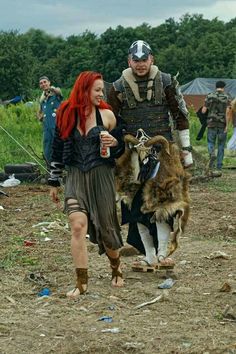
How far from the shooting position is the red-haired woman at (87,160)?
655 cm

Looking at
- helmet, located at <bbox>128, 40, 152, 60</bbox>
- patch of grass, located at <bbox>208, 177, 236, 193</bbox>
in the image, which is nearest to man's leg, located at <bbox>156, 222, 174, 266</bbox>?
helmet, located at <bbox>128, 40, 152, 60</bbox>

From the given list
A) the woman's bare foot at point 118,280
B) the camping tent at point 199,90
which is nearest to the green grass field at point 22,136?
the woman's bare foot at point 118,280

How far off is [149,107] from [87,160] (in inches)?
35.3

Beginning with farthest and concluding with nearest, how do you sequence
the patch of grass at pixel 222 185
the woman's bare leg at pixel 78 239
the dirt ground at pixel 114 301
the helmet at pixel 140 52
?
the patch of grass at pixel 222 185 → the helmet at pixel 140 52 → the woman's bare leg at pixel 78 239 → the dirt ground at pixel 114 301

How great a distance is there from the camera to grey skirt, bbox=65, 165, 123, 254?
→ 661 cm

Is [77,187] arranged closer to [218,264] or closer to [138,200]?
[138,200]

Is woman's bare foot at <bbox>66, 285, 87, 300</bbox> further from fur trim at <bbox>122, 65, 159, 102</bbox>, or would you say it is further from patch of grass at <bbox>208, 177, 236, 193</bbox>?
patch of grass at <bbox>208, 177, 236, 193</bbox>

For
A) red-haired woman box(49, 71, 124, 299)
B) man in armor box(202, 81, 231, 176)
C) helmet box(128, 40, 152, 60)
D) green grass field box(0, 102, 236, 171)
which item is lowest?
green grass field box(0, 102, 236, 171)

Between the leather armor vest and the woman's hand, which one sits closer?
the woman's hand

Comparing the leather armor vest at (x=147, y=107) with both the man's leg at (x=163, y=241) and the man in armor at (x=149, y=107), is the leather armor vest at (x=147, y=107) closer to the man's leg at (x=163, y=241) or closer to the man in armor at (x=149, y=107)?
the man in armor at (x=149, y=107)

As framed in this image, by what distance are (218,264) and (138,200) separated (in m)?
1.09

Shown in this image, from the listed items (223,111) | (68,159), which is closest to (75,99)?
(68,159)

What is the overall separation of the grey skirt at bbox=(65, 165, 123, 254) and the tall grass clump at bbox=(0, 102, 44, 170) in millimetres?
9339

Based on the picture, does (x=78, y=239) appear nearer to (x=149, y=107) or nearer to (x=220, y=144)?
(x=149, y=107)
